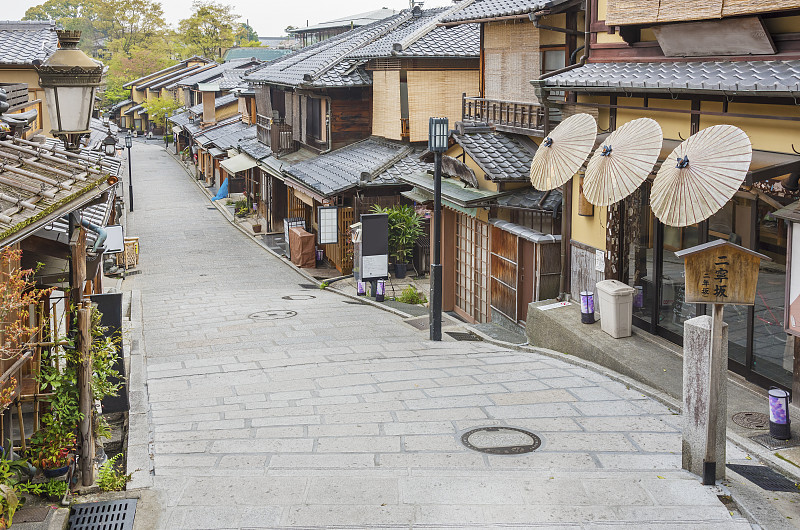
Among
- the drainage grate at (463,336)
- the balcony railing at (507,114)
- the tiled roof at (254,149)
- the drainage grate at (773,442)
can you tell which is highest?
the balcony railing at (507,114)

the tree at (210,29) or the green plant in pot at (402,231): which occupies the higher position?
the tree at (210,29)

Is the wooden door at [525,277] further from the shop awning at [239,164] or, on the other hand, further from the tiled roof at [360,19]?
the tiled roof at [360,19]

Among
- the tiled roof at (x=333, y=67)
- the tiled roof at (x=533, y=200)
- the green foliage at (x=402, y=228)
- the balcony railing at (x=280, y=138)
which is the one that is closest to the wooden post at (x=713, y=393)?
the tiled roof at (x=533, y=200)

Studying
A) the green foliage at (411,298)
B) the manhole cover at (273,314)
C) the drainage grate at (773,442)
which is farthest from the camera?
the green foliage at (411,298)

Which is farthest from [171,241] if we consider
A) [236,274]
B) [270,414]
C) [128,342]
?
[270,414]

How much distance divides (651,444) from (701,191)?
9.98ft

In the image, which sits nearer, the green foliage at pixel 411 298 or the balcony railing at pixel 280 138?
the green foliage at pixel 411 298

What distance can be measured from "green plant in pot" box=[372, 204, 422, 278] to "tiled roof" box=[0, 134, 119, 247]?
16.6 metres

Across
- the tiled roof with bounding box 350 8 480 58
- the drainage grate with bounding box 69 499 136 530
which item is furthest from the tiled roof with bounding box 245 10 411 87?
the drainage grate with bounding box 69 499 136 530

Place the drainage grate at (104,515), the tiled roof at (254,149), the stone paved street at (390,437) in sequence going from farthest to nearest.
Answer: the tiled roof at (254,149) → the stone paved street at (390,437) → the drainage grate at (104,515)

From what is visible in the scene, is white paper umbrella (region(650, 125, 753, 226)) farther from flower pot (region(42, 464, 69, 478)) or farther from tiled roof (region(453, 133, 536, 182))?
flower pot (region(42, 464, 69, 478))

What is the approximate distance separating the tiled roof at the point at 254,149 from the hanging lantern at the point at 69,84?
1151 inches

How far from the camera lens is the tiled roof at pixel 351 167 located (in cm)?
2506

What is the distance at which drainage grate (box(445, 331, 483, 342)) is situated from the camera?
16.4 metres
